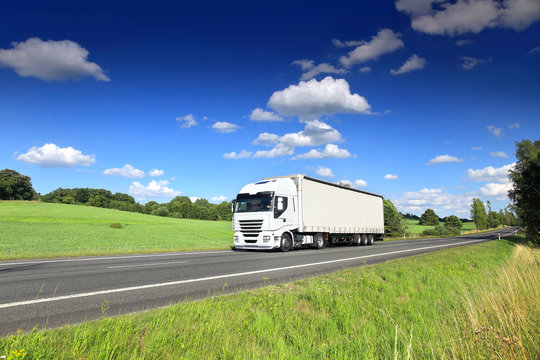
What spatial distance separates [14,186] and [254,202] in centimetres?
10224

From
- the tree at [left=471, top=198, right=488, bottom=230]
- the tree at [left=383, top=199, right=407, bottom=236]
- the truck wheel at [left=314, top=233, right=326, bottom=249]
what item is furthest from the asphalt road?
the tree at [left=471, top=198, right=488, bottom=230]

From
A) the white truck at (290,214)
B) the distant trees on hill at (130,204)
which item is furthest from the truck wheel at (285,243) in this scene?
the distant trees on hill at (130,204)

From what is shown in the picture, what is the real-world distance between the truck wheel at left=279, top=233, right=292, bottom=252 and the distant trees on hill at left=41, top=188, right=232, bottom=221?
287ft

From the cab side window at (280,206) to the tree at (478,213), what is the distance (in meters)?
108

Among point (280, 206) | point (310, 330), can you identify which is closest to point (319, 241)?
point (280, 206)

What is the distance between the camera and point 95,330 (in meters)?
3.49

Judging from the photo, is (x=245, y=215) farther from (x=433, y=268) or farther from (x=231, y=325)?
(x=231, y=325)

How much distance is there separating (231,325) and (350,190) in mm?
21150

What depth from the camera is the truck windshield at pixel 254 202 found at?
16.9m

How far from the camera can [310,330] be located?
172 inches

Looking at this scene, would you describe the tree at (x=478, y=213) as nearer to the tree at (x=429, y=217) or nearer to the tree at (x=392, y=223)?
the tree at (x=429, y=217)

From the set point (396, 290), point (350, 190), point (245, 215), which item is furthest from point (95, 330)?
point (350, 190)

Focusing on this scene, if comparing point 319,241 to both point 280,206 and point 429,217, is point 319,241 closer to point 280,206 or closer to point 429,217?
point 280,206

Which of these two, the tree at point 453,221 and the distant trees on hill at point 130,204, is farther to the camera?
the tree at point 453,221
